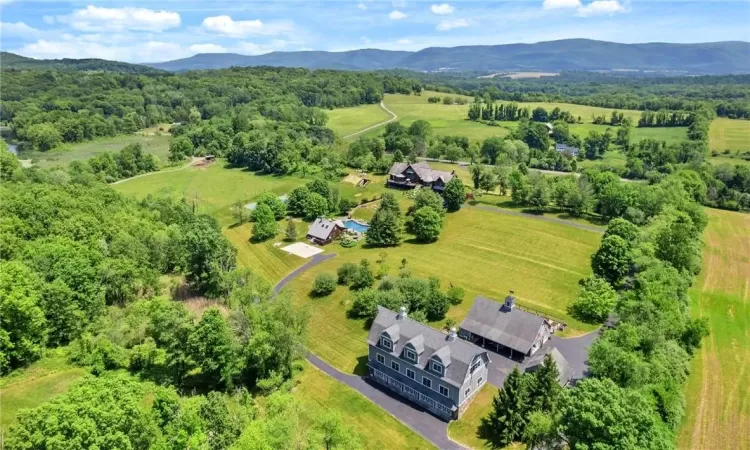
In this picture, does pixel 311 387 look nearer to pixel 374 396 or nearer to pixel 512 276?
pixel 374 396

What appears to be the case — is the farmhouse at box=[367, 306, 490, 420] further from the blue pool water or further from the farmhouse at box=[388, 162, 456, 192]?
the farmhouse at box=[388, 162, 456, 192]

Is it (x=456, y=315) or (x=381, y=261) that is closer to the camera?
(x=456, y=315)

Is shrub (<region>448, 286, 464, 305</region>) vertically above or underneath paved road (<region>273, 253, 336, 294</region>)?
above

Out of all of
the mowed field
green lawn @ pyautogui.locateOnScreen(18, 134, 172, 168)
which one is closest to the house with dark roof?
the mowed field

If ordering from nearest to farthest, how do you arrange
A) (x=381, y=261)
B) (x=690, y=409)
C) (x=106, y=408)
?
(x=106, y=408)
(x=690, y=409)
(x=381, y=261)

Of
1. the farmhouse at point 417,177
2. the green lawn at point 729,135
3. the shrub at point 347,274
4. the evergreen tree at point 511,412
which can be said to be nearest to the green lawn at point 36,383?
the shrub at point 347,274

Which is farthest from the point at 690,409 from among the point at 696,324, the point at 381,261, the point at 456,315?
the point at 381,261
